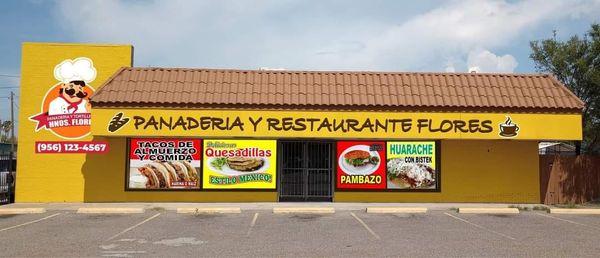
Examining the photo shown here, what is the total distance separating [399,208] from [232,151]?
645cm

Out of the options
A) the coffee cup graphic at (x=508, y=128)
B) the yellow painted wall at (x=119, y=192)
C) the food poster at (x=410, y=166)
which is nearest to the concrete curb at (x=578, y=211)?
the coffee cup graphic at (x=508, y=128)

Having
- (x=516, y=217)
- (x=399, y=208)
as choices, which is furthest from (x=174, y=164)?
(x=516, y=217)

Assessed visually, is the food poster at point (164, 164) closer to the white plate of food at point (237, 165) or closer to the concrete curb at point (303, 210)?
the white plate of food at point (237, 165)

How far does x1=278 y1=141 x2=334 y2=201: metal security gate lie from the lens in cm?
1933

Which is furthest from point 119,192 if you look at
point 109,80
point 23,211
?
point 109,80

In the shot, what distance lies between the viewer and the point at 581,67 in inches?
951

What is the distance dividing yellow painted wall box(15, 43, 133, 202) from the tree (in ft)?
66.3

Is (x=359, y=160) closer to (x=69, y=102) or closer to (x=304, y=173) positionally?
(x=304, y=173)

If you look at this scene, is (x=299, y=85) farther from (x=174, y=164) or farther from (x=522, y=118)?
(x=522, y=118)

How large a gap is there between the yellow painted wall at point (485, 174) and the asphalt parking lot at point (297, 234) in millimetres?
3002

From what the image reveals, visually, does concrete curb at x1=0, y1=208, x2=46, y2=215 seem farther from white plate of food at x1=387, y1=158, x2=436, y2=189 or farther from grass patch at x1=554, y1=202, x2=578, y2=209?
grass patch at x1=554, y1=202, x2=578, y2=209

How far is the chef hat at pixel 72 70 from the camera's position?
1967 cm

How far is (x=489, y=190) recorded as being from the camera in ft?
64.3

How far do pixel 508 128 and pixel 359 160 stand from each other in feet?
17.9
